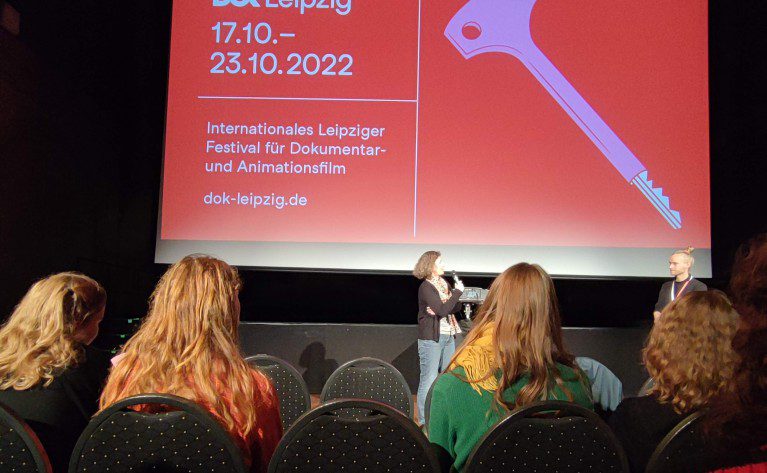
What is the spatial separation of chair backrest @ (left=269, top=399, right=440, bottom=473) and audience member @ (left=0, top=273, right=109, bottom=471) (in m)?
0.73

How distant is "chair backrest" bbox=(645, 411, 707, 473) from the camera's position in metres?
1.42

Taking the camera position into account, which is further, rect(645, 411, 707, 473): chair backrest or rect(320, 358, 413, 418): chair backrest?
rect(320, 358, 413, 418): chair backrest

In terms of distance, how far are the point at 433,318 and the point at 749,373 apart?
397 cm

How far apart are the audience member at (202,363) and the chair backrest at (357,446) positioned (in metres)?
0.20

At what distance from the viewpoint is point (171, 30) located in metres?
5.15

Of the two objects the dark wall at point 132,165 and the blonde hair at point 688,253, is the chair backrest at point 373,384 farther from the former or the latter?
the dark wall at point 132,165

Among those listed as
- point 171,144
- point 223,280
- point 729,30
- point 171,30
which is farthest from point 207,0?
point 729,30

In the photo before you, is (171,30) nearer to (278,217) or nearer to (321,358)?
(278,217)

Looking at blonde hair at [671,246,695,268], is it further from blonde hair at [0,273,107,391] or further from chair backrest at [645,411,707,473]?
blonde hair at [0,273,107,391]

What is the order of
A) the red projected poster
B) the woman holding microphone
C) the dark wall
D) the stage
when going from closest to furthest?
1. the woman holding microphone
2. the dark wall
3. the red projected poster
4. the stage

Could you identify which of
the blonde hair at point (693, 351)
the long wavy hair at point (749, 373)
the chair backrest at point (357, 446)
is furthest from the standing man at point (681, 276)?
the long wavy hair at point (749, 373)

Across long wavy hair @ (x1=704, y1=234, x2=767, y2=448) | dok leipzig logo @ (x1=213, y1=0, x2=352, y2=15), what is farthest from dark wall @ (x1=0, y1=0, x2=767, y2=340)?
long wavy hair @ (x1=704, y1=234, x2=767, y2=448)

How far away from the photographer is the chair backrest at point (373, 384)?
2.49 m

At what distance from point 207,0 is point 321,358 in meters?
3.20
